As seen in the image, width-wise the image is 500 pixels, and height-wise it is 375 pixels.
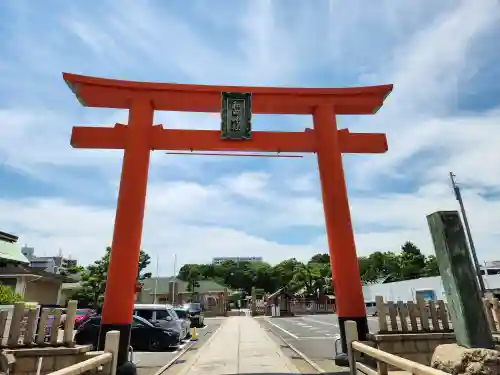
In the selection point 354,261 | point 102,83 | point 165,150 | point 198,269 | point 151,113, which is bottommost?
point 354,261

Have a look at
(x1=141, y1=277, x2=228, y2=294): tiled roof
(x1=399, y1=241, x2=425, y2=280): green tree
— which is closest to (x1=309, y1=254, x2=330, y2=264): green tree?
(x1=399, y1=241, x2=425, y2=280): green tree

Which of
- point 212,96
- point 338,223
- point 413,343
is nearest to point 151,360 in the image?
point 338,223

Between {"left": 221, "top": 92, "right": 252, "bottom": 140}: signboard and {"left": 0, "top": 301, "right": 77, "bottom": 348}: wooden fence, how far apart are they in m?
4.99

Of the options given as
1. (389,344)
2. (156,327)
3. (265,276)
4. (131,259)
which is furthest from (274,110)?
(265,276)

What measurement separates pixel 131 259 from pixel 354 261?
4862mm

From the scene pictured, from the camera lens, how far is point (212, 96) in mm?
8812

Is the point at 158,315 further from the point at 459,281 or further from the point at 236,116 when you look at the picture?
the point at 459,281

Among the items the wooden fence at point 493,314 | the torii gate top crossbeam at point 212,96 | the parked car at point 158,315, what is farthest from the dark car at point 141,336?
the wooden fence at point 493,314

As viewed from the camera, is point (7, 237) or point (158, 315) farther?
point (7, 237)

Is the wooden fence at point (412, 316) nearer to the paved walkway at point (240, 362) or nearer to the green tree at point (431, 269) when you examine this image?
the paved walkway at point (240, 362)

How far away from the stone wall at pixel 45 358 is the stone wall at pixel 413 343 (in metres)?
5.32

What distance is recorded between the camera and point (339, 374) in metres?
7.20

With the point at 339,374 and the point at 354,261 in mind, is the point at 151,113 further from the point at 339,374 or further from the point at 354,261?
the point at 339,374

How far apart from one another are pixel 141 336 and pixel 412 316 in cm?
921
